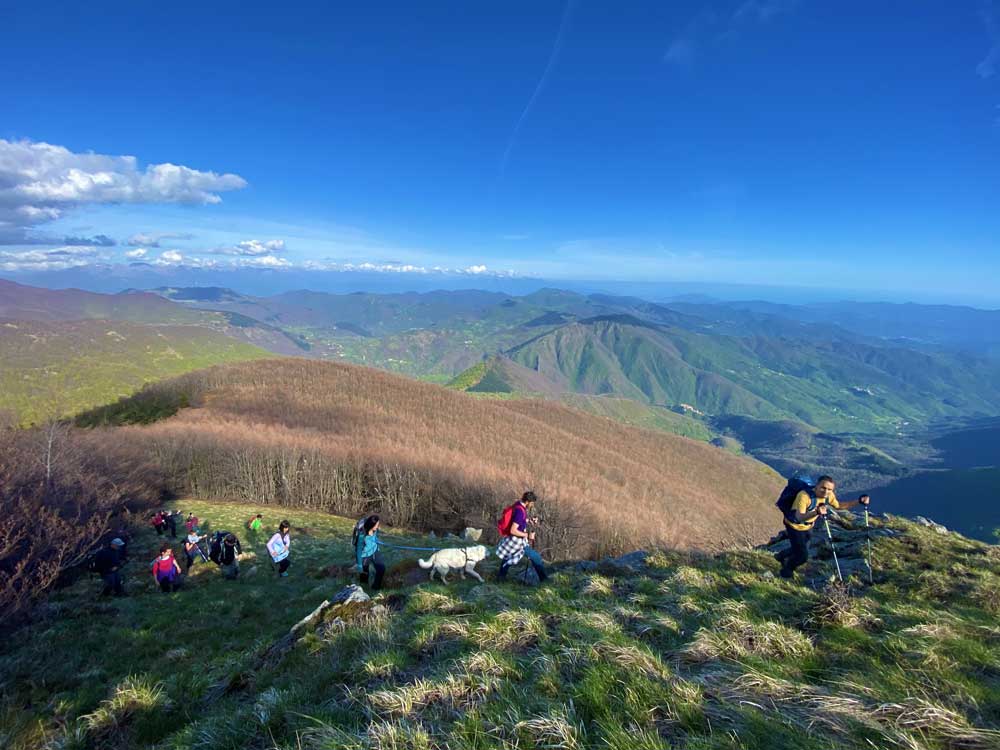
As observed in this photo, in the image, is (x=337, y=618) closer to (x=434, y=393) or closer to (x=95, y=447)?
(x=95, y=447)

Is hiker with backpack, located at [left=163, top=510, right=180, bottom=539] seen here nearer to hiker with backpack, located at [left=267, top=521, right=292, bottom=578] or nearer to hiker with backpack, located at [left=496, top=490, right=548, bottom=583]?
hiker with backpack, located at [left=267, top=521, right=292, bottom=578]

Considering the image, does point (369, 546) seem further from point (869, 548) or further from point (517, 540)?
point (869, 548)

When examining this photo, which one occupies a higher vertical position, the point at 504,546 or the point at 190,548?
the point at 504,546

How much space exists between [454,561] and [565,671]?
8095 mm

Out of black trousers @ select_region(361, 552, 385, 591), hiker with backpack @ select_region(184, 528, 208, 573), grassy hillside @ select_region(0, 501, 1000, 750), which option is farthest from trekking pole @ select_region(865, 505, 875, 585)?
hiker with backpack @ select_region(184, 528, 208, 573)

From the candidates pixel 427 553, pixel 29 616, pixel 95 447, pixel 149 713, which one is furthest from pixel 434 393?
pixel 149 713

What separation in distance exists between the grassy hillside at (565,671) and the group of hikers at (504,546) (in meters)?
1.18

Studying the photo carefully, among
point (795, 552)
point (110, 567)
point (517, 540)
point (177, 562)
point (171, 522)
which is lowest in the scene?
point (171, 522)

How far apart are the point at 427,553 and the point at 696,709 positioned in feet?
63.8

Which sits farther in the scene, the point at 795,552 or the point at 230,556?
the point at 230,556

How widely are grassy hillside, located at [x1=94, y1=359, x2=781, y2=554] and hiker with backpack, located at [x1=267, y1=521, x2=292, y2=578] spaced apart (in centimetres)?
1867

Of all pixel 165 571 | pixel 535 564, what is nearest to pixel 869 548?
pixel 535 564

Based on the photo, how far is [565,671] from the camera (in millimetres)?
5707

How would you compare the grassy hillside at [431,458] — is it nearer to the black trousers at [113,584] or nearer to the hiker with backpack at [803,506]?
the hiker with backpack at [803,506]
